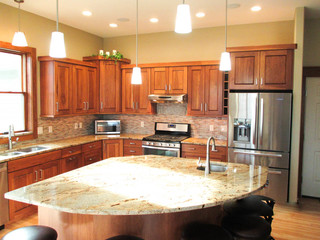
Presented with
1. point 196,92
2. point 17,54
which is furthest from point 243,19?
point 17,54

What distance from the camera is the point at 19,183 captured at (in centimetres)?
363

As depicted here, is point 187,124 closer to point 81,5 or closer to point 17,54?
point 81,5

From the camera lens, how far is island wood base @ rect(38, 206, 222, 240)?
2.13m

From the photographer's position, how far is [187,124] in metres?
5.51

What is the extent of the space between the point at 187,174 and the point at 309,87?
331cm

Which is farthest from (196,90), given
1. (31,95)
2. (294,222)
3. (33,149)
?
(33,149)

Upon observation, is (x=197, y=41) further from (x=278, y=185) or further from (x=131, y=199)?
(x=131, y=199)

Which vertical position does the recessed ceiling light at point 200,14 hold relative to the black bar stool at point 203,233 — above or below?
above

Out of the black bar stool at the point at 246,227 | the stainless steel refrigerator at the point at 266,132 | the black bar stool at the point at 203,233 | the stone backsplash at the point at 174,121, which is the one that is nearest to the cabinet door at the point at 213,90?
the stone backsplash at the point at 174,121

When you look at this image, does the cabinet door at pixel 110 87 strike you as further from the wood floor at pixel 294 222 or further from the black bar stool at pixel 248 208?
the black bar stool at pixel 248 208

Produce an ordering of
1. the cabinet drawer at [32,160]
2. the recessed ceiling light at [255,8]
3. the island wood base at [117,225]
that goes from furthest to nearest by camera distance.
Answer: the recessed ceiling light at [255,8], the cabinet drawer at [32,160], the island wood base at [117,225]

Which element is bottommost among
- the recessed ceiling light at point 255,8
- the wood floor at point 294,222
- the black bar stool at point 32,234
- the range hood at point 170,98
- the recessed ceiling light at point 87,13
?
the wood floor at point 294,222

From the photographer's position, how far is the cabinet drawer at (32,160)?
11.6ft

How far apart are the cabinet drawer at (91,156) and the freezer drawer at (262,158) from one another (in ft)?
8.10
